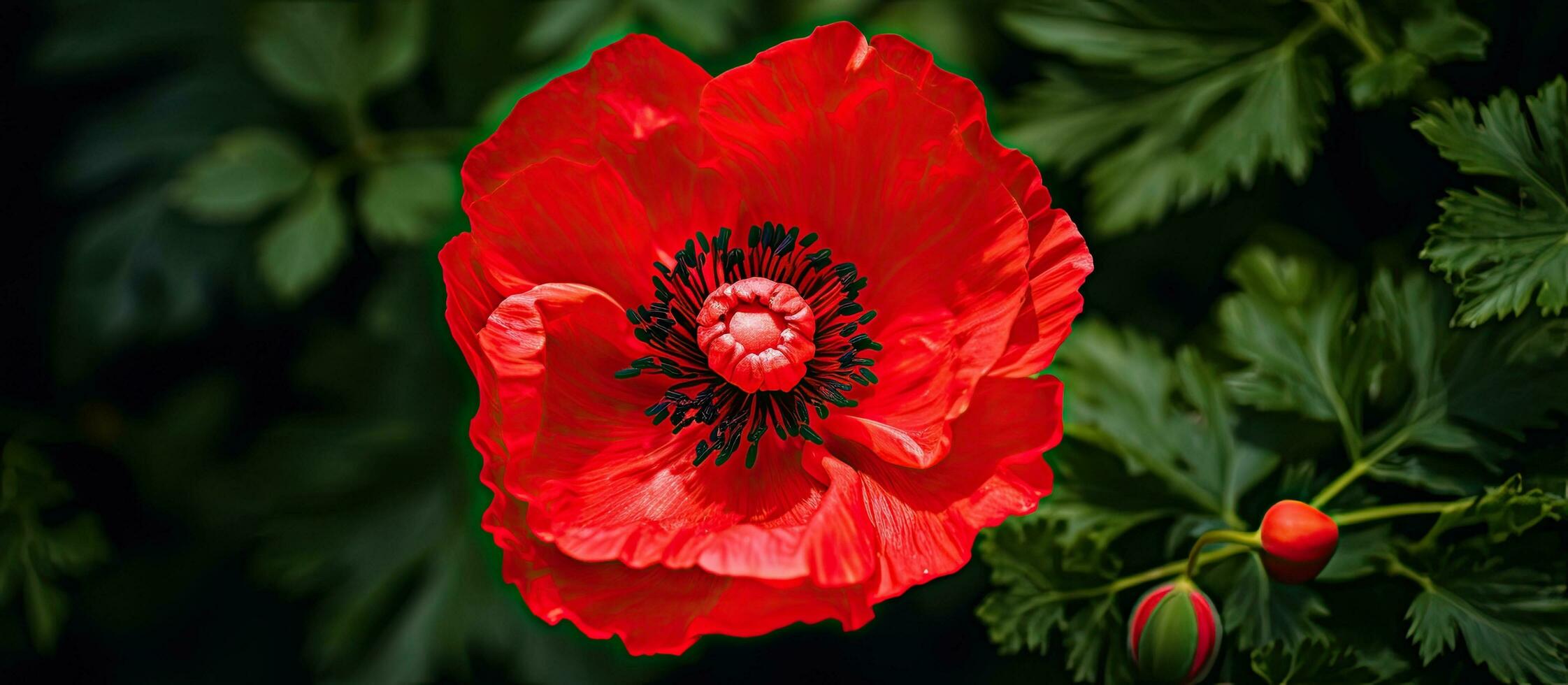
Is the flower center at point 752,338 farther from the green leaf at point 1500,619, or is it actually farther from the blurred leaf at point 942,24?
the green leaf at point 1500,619

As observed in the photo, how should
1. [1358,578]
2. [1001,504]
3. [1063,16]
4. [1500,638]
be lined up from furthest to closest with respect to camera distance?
[1063,16] → [1358,578] → [1500,638] → [1001,504]

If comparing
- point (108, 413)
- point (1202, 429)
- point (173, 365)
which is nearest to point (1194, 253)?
point (1202, 429)

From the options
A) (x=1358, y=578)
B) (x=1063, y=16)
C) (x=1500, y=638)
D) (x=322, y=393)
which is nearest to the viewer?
(x=1500, y=638)

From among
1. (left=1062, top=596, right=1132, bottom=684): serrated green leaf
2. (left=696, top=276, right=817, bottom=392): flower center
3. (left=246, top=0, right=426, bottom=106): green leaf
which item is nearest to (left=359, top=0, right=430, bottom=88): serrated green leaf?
(left=246, top=0, right=426, bottom=106): green leaf

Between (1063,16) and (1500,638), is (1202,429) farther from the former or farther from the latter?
(1063,16)

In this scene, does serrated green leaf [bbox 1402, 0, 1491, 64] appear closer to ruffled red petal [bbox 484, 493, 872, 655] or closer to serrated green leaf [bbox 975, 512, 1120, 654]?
serrated green leaf [bbox 975, 512, 1120, 654]

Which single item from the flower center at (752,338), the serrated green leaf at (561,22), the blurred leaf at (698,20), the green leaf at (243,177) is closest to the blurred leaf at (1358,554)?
the flower center at (752,338)

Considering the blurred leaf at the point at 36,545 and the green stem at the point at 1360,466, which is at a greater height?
the green stem at the point at 1360,466

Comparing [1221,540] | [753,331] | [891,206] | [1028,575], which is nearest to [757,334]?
[753,331]
